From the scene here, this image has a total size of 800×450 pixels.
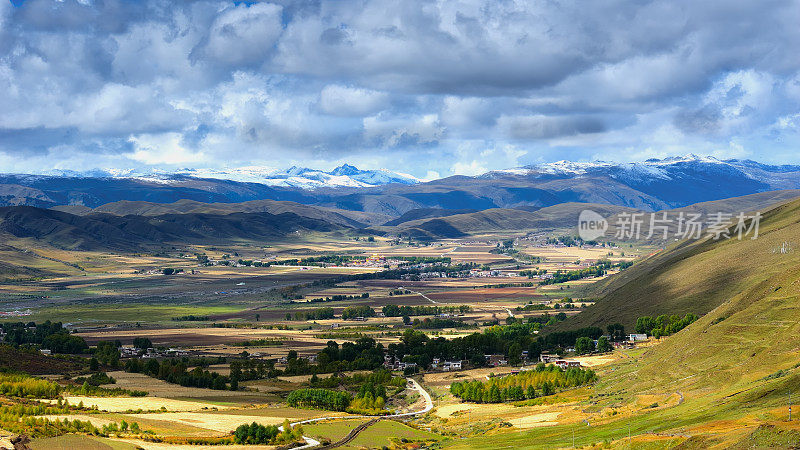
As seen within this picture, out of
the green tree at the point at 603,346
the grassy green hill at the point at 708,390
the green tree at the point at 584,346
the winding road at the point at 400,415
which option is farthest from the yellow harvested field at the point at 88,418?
the green tree at the point at 603,346

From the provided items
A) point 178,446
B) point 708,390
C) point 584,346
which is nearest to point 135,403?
point 178,446

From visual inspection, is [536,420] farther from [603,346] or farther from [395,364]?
[395,364]

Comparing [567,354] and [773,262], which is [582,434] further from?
[773,262]

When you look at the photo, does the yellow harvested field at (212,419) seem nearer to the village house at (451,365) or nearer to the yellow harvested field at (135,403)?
the yellow harvested field at (135,403)

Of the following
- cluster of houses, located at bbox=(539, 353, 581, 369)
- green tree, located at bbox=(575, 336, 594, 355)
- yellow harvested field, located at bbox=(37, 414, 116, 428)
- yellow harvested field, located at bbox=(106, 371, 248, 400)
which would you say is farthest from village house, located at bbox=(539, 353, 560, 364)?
yellow harvested field, located at bbox=(37, 414, 116, 428)

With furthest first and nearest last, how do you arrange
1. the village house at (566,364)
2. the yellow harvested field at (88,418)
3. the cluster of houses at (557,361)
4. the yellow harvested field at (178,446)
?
the cluster of houses at (557,361) → the village house at (566,364) → the yellow harvested field at (88,418) → the yellow harvested field at (178,446)

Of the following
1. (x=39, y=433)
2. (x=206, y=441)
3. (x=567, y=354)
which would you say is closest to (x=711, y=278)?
(x=567, y=354)
